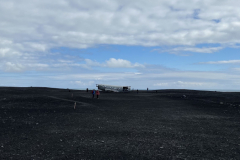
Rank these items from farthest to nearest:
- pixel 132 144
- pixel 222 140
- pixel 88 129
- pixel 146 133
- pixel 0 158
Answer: pixel 88 129, pixel 146 133, pixel 222 140, pixel 132 144, pixel 0 158

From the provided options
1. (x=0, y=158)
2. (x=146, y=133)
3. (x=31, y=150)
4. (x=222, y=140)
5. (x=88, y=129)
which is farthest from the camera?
(x=88, y=129)

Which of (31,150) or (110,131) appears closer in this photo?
(31,150)

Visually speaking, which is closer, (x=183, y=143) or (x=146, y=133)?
(x=183, y=143)

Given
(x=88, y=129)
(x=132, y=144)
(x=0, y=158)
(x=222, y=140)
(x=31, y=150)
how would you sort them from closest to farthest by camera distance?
(x=0, y=158), (x=31, y=150), (x=132, y=144), (x=222, y=140), (x=88, y=129)

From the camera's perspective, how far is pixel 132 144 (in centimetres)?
1228

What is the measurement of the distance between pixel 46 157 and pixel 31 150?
1.48 metres

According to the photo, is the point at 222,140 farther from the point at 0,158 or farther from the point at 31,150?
the point at 0,158

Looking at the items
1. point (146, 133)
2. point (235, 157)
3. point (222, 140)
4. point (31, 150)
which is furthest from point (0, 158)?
point (222, 140)

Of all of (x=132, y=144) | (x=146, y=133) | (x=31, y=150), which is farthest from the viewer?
(x=146, y=133)

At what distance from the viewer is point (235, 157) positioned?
10.2 meters

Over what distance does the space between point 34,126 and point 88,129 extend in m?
4.48

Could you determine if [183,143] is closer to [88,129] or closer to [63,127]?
[88,129]

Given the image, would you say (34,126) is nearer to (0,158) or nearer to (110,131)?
(110,131)

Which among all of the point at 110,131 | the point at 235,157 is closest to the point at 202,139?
the point at 235,157
